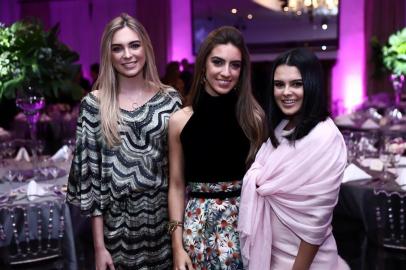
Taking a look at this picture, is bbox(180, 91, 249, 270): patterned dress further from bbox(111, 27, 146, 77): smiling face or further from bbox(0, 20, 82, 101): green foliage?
bbox(0, 20, 82, 101): green foliage

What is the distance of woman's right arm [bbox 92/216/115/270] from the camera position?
1956mm

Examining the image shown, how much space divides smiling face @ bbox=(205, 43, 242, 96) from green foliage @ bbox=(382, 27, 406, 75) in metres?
4.65

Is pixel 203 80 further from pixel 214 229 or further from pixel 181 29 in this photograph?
pixel 181 29

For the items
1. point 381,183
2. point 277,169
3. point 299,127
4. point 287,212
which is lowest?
point 381,183

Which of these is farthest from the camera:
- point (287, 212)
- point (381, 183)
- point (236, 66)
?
point (381, 183)

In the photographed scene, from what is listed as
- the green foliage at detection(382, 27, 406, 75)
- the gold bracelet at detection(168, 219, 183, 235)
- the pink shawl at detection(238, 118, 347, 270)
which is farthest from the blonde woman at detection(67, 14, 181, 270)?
the green foliage at detection(382, 27, 406, 75)

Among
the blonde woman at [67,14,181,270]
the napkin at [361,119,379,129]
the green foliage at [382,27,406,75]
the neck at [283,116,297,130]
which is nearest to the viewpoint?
the neck at [283,116,297,130]

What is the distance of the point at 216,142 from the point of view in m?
1.85

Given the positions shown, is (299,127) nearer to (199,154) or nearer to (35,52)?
(199,154)

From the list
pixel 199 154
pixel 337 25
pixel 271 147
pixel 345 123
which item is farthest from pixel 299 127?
pixel 337 25

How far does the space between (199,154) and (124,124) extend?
0.31 m

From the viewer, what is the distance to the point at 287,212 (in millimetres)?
1657

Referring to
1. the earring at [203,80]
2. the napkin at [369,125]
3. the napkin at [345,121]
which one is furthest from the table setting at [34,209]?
the napkin at [345,121]

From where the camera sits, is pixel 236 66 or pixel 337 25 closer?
pixel 236 66
